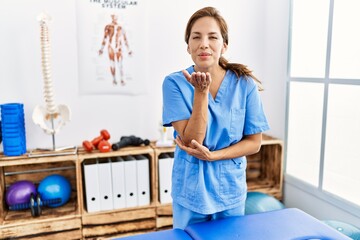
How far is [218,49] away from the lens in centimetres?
124

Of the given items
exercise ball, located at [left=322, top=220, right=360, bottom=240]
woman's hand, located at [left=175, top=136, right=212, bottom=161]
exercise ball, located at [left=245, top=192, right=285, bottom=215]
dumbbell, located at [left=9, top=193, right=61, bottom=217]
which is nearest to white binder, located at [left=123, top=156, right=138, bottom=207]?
Result: dumbbell, located at [left=9, top=193, right=61, bottom=217]

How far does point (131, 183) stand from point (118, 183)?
3.4 inches

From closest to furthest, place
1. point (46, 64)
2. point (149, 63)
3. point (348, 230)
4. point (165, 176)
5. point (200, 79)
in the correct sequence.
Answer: point (200, 79)
point (348, 230)
point (46, 64)
point (165, 176)
point (149, 63)

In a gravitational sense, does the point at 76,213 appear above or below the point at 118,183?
below

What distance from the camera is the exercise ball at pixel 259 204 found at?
2.23m

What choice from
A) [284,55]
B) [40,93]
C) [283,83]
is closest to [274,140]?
[283,83]

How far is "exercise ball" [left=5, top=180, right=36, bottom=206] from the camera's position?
86.2 inches

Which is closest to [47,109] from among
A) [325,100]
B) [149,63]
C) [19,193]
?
[19,193]

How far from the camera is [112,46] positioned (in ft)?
7.99

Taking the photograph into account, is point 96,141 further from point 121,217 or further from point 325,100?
point 325,100

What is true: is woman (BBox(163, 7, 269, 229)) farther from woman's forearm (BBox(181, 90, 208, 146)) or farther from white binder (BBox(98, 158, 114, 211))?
white binder (BBox(98, 158, 114, 211))

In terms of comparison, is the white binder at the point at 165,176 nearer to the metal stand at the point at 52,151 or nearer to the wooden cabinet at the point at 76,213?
the wooden cabinet at the point at 76,213

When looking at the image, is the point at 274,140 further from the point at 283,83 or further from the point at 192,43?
the point at 192,43

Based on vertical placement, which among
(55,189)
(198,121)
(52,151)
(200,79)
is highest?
(200,79)
